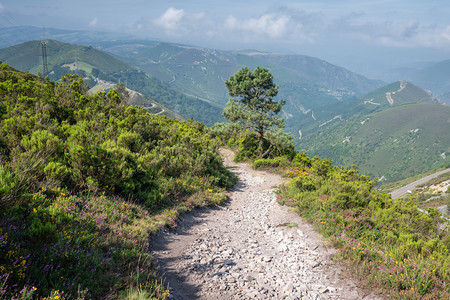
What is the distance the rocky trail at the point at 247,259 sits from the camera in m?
5.38

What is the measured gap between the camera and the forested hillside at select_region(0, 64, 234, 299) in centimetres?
351

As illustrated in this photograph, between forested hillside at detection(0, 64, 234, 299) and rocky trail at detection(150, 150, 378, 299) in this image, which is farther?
rocky trail at detection(150, 150, 378, 299)

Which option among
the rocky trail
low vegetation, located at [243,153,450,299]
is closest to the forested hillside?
the rocky trail

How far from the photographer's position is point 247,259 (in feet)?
22.4

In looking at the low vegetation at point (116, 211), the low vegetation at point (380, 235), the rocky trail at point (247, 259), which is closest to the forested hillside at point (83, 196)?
the low vegetation at point (116, 211)

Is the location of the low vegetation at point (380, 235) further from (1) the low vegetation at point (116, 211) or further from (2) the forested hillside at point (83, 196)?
(2) the forested hillside at point (83, 196)

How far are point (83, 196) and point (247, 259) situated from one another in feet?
15.6

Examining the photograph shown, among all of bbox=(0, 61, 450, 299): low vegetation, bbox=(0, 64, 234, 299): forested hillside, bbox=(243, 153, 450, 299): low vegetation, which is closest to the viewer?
bbox=(0, 64, 234, 299): forested hillside

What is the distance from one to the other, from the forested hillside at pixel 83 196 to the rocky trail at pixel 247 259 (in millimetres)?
683

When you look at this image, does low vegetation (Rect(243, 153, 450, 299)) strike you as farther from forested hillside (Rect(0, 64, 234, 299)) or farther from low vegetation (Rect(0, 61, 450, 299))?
forested hillside (Rect(0, 64, 234, 299))

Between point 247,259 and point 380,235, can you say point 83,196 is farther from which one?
point 380,235

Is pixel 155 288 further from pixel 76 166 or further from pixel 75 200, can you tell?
pixel 76 166

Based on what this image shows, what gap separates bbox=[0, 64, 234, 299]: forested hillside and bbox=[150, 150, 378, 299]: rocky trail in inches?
26.9

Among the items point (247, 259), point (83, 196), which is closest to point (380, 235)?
point (247, 259)
